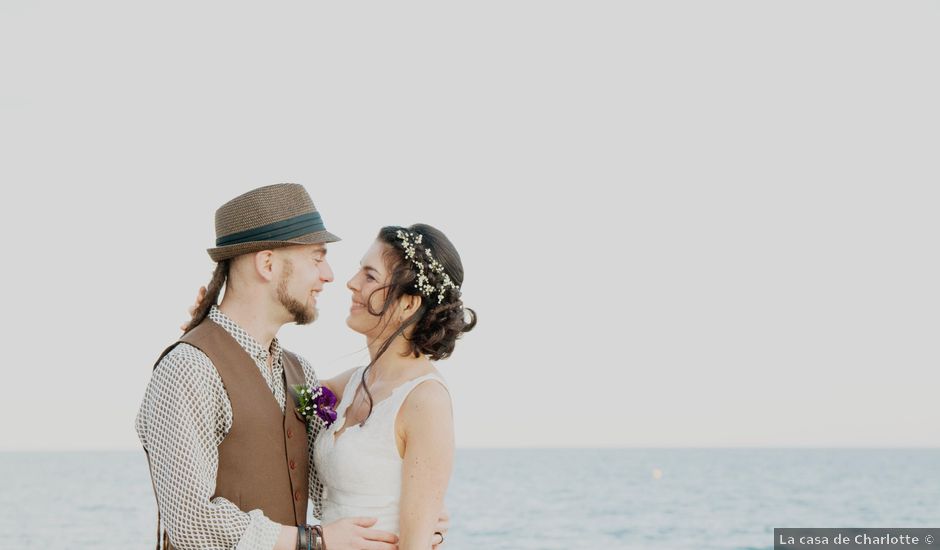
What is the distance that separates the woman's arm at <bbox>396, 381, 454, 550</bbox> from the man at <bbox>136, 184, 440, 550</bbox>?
13 cm

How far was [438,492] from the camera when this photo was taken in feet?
12.5

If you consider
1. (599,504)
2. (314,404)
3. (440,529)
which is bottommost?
(599,504)

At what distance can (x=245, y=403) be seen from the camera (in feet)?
12.1

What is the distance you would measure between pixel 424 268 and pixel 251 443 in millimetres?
979

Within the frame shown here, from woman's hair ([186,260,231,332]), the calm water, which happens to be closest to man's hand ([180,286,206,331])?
woman's hair ([186,260,231,332])

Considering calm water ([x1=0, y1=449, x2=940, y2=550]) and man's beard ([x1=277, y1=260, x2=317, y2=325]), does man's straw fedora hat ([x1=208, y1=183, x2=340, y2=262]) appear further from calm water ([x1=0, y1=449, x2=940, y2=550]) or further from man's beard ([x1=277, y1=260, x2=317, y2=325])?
calm water ([x1=0, y1=449, x2=940, y2=550])

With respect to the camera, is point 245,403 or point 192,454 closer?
point 192,454

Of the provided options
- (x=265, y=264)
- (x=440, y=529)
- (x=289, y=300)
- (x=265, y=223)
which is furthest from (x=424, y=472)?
(x=265, y=223)

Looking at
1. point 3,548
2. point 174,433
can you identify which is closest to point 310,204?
point 174,433

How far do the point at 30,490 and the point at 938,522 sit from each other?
31661mm

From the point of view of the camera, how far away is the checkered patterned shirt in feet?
11.4

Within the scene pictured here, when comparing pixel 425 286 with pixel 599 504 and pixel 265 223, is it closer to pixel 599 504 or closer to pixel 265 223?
pixel 265 223

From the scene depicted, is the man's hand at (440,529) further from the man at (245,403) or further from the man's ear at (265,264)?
the man's ear at (265,264)

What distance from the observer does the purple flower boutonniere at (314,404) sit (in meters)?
4.06
